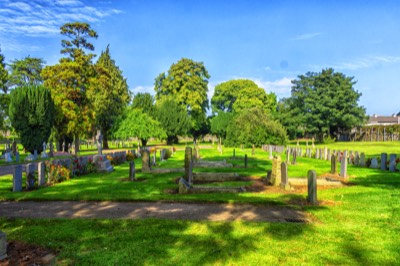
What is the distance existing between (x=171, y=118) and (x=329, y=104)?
1124 inches

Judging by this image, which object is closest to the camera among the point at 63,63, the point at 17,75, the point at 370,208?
the point at 370,208

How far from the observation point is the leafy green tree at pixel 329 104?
187 feet

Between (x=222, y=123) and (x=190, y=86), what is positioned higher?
(x=190, y=86)

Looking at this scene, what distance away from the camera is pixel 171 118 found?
5903cm

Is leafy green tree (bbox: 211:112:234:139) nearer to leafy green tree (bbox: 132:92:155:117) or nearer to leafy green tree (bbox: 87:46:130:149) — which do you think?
leafy green tree (bbox: 132:92:155:117)

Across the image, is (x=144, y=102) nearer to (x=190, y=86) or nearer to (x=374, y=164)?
(x=190, y=86)

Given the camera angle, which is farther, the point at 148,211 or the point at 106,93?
the point at 106,93

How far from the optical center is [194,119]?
2643 inches

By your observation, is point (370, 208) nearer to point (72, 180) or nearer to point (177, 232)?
point (177, 232)

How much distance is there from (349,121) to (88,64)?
45.0m

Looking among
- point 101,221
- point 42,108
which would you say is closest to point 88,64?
point 42,108

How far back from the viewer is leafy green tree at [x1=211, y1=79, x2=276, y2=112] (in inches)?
2869

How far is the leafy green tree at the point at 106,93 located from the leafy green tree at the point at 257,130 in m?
19.0

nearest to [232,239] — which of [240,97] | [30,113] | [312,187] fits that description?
[312,187]
